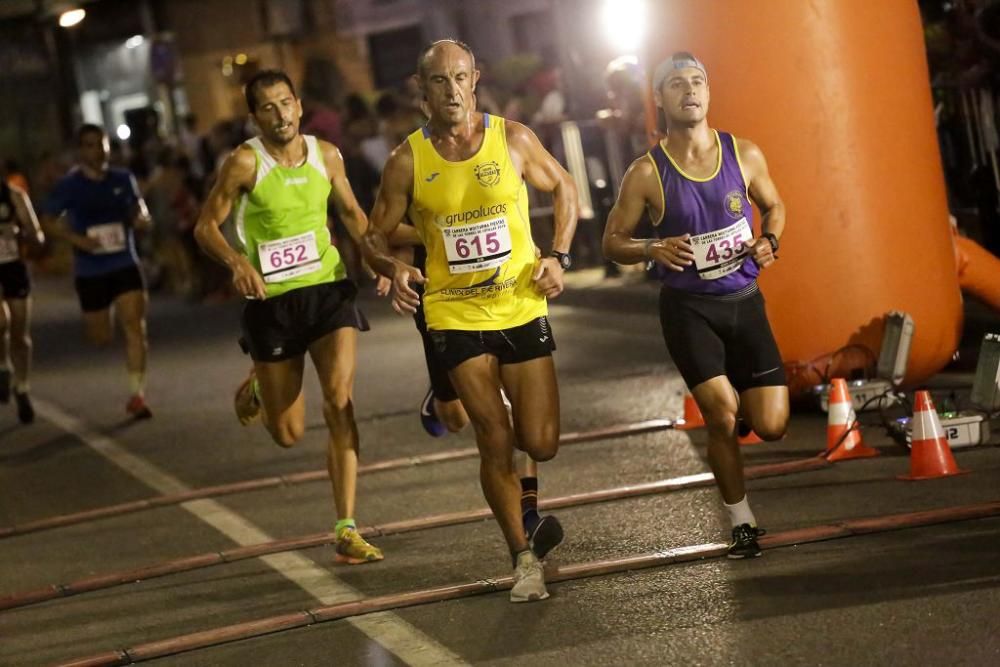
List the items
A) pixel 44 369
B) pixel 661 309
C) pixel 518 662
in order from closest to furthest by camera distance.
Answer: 1. pixel 518 662
2. pixel 661 309
3. pixel 44 369

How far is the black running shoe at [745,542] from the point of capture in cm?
743

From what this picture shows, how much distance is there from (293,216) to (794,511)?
8.48 ft

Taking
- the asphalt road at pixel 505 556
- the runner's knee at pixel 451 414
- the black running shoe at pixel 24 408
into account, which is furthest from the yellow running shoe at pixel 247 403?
the black running shoe at pixel 24 408

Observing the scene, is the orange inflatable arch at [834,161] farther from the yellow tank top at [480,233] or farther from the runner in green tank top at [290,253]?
the yellow tank top at [480,233]

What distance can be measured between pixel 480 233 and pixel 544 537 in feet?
3.84

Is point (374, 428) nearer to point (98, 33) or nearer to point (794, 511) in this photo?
point (794, 511)

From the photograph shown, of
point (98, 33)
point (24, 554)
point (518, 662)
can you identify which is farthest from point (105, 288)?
point (98, 33)

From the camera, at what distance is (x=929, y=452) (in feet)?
28.2

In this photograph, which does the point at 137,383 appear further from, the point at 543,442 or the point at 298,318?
the point at 543,442

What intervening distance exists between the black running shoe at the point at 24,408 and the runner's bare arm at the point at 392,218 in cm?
826

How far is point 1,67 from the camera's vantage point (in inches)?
1801

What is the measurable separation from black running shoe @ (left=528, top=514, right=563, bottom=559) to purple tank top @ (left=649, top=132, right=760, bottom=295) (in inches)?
42.3

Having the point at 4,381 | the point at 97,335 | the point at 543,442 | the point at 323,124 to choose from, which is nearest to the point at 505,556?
the point at 543,442

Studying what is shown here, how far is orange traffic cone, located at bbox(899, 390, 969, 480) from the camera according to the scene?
8578mm
